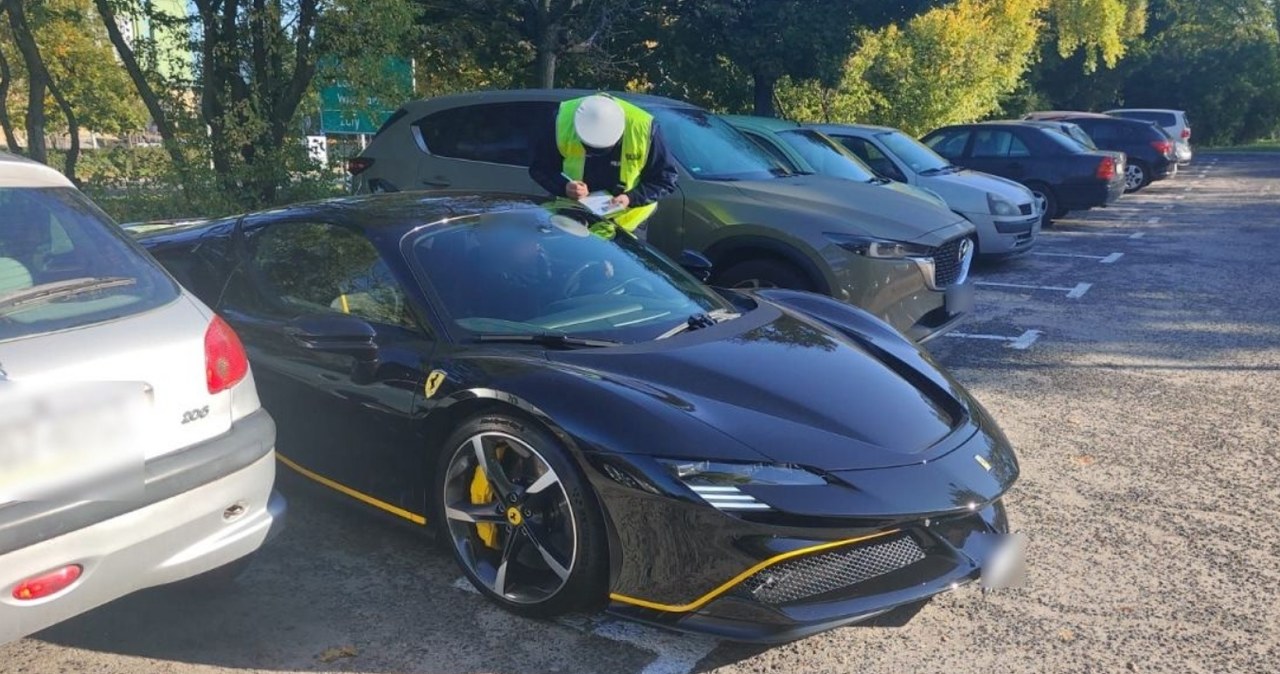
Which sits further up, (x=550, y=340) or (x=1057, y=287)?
(x=550, y=340)

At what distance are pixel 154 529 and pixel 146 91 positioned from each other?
8.62 metres

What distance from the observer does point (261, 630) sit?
11.0ft

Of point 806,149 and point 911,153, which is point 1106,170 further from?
point 806,149

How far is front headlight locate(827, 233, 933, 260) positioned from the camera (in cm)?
604

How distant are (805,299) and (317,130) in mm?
8420

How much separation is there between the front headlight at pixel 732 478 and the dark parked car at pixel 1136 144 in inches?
764

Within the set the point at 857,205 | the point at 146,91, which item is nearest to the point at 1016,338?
the point at 857,205

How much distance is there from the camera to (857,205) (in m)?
6.52

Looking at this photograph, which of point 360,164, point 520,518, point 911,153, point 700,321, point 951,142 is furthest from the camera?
point 951,142

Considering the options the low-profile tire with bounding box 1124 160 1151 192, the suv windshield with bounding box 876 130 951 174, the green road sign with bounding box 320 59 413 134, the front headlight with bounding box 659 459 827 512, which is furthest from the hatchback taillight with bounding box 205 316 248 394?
the low-profile tire with bounding box 1124 160 1151 192

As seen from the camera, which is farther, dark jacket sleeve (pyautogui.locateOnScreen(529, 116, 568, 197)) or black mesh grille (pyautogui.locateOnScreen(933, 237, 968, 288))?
black mesh grille (pyautogui.locateOnScreen(933, 237, 968, 288))

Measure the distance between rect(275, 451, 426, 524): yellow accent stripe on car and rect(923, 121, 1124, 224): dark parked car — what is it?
1231 cm

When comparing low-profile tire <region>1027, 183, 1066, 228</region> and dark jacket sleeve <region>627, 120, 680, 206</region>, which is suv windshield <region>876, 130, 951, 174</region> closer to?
low-profile tire <region>1027, 183, 1066, 228</region>

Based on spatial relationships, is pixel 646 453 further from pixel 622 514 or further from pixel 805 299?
pixel 805 299
